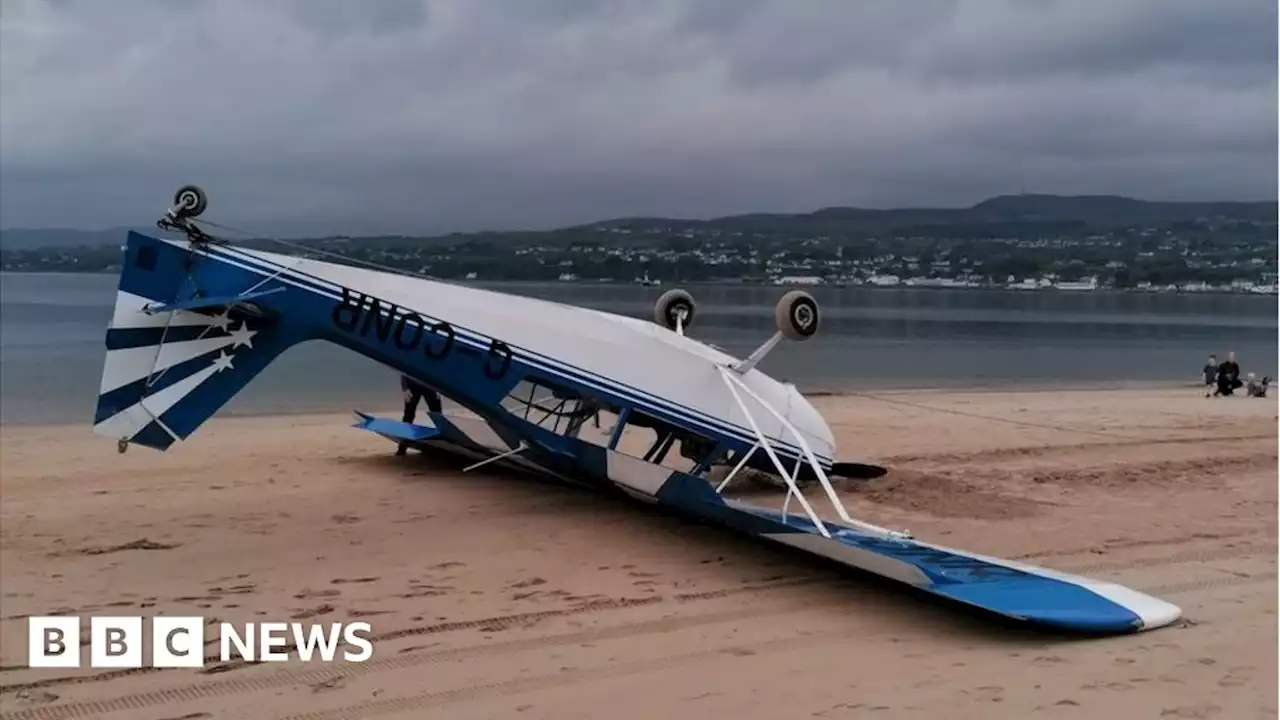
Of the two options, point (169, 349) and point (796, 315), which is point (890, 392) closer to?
point (796, 315)

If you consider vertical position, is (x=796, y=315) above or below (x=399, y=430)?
above

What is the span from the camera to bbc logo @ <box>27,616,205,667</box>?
7156mm

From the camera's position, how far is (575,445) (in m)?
11.2

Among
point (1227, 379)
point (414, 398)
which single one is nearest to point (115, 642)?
point (414, 398)

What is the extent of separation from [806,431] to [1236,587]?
4.65 meters

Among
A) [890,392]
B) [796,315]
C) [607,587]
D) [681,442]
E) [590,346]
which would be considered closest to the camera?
[607,587]

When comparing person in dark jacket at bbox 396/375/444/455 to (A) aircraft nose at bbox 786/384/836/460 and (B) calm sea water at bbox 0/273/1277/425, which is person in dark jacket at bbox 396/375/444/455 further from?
(B) calm sea water at bbox 0/273/1277/425

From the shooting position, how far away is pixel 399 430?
14953mm

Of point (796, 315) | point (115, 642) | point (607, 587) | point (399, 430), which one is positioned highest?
point (796, 315)

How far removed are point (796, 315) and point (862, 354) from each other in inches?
1399

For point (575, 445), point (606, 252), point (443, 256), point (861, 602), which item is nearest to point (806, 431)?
point (575, 445)

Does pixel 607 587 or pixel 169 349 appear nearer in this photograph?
pixel 607 587

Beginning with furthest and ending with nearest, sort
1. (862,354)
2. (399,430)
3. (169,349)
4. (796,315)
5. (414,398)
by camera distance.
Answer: (862,354) < (414,398) < (399,430) < (796,315) < (169,349)

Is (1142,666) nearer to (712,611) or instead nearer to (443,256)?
(712,611)
